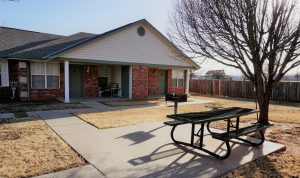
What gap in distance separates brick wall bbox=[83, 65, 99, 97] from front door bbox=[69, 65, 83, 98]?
11.0 inches

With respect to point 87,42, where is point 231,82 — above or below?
below

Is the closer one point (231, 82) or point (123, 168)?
point (123, 168)

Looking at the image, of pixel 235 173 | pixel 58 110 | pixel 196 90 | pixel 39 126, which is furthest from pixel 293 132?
pixel 196 90

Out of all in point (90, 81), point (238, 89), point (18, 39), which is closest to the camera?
point (90, 81)

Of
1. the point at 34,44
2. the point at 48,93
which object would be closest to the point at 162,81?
the point at 48,93

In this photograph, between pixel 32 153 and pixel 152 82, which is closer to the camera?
pixel 32 153

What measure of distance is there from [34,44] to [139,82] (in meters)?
7.50

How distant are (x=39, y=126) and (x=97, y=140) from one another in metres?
2.58

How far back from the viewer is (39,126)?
24.4 feet

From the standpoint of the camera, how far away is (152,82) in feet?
62.8

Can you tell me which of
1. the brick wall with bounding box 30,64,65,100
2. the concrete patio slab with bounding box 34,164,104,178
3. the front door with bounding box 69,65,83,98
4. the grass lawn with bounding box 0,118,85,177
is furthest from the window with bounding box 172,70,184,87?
the concrete patio slab with bounding box 34,164,104,178

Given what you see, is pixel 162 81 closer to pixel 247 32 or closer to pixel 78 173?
pixel 247 32

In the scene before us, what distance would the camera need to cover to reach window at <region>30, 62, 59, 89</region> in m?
14.2

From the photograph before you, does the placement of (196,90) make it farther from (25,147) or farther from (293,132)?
(25,147)
